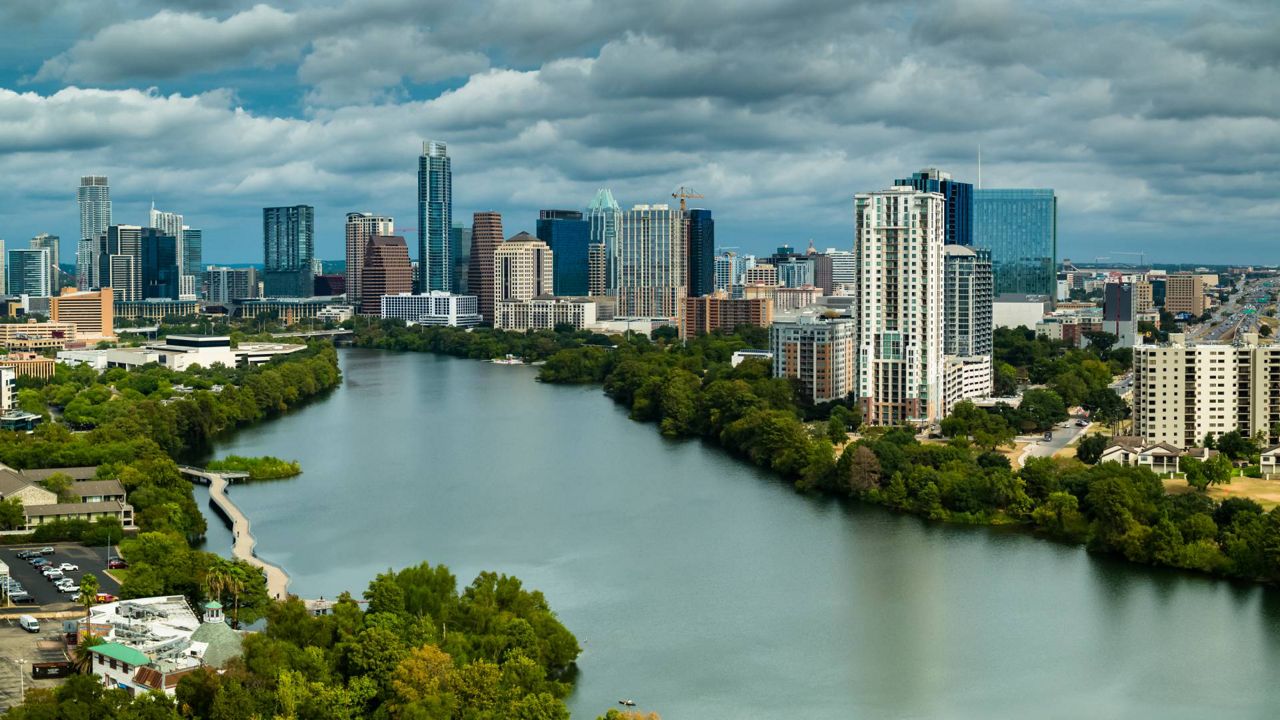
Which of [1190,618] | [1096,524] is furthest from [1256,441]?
[1190,618]

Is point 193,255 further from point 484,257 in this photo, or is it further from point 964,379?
point 964,379

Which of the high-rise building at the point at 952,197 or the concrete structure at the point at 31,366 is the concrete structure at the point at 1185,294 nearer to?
the high-rise building at the point at 952,197

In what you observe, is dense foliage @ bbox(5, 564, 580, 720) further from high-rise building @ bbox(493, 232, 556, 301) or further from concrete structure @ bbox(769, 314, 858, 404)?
high-rise building @ bbox(493, 232, 556, 301)

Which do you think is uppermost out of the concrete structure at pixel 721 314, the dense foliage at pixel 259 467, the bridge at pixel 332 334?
the concrete structure at pixel 721 314

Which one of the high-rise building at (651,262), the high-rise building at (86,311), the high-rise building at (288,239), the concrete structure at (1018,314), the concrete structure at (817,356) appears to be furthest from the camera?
the high-rise building at (288,239)

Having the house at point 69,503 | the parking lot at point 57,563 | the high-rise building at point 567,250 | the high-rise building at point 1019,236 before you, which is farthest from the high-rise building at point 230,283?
the parking lot at point 57,563

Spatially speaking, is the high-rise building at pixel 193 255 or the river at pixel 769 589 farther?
the high-rise building at pixel 193 255
